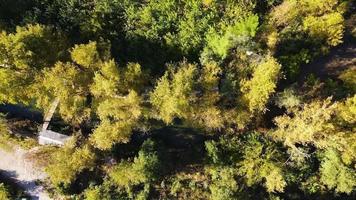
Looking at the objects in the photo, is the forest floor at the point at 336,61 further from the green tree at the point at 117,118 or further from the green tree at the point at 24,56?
the green tree at the point at 24,56

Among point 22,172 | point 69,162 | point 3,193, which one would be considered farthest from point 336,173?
point 3,193

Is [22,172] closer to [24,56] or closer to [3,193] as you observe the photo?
[3,193]

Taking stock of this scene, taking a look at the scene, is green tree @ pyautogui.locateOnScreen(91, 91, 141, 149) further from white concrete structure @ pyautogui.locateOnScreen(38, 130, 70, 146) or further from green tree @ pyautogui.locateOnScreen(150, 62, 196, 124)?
white concrete structure @ pyautogui.locateOnScreen(38, 130, 70, 146)

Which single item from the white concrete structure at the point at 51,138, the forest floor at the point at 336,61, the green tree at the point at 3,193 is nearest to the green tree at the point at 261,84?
the forest floor at the point at 336,61

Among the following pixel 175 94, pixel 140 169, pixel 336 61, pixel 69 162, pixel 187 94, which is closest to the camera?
pixel 175 94

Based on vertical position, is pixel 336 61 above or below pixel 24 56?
above

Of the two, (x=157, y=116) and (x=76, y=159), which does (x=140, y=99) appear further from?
(x=76, y=159)

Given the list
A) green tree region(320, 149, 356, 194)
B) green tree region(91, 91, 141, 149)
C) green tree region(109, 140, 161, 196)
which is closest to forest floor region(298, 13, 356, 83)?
green tree region(320, 149, 356, 194)
